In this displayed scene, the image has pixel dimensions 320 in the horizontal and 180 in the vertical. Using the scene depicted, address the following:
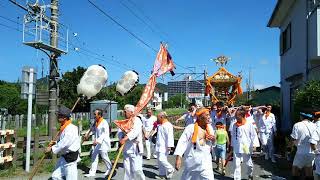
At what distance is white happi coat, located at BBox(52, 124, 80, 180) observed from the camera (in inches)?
295

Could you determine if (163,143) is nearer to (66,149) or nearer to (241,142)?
(241,142)

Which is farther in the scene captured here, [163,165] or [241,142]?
[163,165]

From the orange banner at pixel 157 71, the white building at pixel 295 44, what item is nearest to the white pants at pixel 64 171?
the orange banner at pixel 157 71

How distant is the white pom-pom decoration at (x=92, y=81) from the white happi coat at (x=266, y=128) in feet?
18.2

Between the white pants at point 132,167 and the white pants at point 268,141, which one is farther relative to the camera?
the white pants at point 268,141

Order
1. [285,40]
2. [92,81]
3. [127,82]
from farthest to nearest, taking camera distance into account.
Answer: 1. [285,40]
2. [127,82]
3. [92,81]

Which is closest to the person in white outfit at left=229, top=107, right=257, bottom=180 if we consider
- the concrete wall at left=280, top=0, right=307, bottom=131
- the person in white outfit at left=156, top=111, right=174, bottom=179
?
the person in white outfit at left=156, top=111, right=174, bottom=179

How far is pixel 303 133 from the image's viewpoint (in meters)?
9.49

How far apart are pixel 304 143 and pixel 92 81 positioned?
7.00 meters

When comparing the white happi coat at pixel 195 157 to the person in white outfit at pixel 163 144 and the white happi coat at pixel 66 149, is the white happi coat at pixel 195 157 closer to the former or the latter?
Result: the white happi coat at pixel 66 149

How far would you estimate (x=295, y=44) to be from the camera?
18.5 meters

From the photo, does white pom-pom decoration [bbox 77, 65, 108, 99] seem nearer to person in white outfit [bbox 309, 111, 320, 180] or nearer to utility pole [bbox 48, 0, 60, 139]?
utility pole [bbox 48, 0, 60, 139]

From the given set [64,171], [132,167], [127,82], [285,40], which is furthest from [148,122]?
[285,40]

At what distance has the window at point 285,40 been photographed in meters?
20.6
